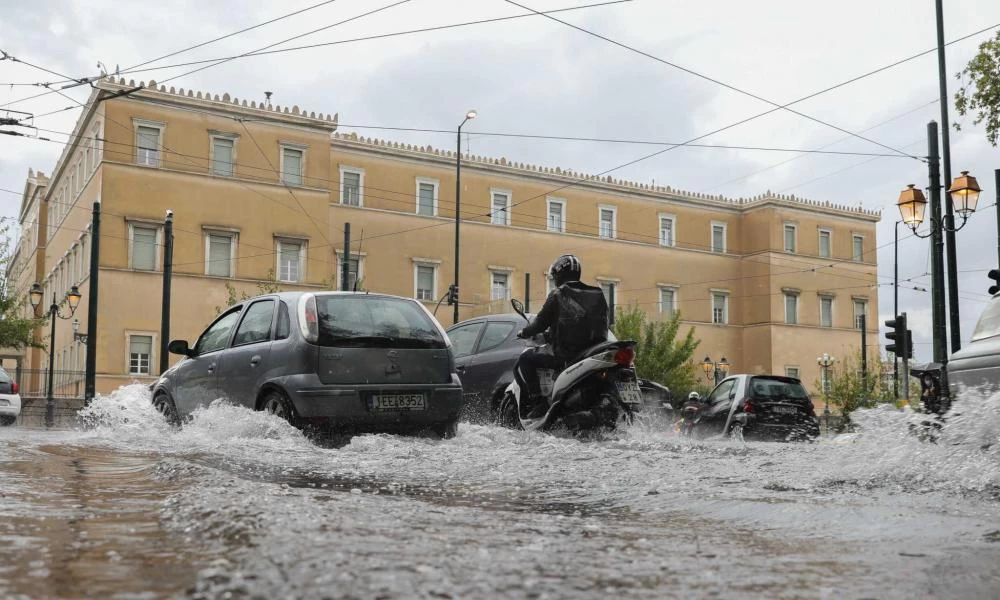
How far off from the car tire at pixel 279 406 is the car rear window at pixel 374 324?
0.55 metres

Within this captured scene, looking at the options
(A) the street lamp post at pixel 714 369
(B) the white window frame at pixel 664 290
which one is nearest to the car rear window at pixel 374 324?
(A) the street lamp post at pixel 714 369

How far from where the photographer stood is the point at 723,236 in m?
59.7

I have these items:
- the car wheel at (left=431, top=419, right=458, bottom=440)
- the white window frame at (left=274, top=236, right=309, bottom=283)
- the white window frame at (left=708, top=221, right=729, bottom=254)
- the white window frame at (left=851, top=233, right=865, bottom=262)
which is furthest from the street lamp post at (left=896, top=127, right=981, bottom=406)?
the white window frame at (left=851, top=233, right=865, bottom=262)

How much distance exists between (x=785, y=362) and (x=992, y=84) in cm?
4123

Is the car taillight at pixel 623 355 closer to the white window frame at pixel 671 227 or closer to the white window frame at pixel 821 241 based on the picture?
the white window frame at pixel 671 227

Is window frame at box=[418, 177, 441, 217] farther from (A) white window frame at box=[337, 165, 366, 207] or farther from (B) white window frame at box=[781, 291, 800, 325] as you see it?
(B) white window frame at box=[781, 291, 800, 325]

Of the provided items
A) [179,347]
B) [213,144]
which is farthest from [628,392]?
[213,144]

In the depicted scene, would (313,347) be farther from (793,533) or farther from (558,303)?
(793,533)

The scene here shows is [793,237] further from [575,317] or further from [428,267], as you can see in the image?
[575,317]

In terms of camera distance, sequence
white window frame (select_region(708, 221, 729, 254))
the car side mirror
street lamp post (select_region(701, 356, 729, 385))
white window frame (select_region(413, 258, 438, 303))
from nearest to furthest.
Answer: the car side mirror < white window frame (select_region(413, 258, 438, 303)) < street lamp post (select_region(701, 356, 729, 385)) < white window frame (select_region(708, 221, 729, 254))

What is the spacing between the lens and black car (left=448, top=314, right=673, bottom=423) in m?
10.7

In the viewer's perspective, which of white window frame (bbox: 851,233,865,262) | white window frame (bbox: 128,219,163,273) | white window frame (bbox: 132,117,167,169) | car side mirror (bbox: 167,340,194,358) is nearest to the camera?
car side mirror (bbox: 167,340,194,358)

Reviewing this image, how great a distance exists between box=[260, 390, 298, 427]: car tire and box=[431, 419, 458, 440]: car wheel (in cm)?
123

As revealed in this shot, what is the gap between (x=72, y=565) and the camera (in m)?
2.88
